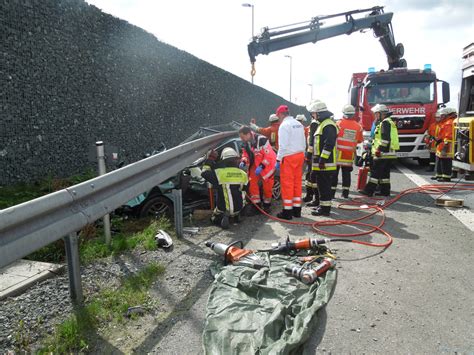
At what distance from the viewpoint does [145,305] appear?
297 centimetres

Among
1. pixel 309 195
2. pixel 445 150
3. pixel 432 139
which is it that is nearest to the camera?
pixel 309 195

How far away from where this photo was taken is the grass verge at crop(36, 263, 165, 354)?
7.95ft

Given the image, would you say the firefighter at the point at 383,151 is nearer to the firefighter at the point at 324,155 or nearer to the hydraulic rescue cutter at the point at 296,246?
the firefighter at the point at 324,155

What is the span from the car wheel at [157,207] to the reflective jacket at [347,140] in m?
3.93

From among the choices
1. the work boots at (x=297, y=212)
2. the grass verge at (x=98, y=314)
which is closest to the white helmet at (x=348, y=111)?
the work boots at (x=297, y=212)

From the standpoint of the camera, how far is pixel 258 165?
22.1ft

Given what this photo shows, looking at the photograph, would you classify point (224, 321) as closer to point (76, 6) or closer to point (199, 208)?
point (199, 208)

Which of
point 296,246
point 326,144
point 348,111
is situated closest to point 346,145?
point 348,111

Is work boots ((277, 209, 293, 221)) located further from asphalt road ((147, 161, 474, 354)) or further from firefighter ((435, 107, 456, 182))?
firefighter ((435, 107, 456, 182))

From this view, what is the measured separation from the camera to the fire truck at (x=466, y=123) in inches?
350

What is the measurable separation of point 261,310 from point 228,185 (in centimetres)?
308

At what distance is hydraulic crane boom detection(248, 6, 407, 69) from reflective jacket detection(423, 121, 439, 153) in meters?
4.18

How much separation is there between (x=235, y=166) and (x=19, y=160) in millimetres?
3348

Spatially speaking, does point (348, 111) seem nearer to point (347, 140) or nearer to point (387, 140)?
point (347, 140)
